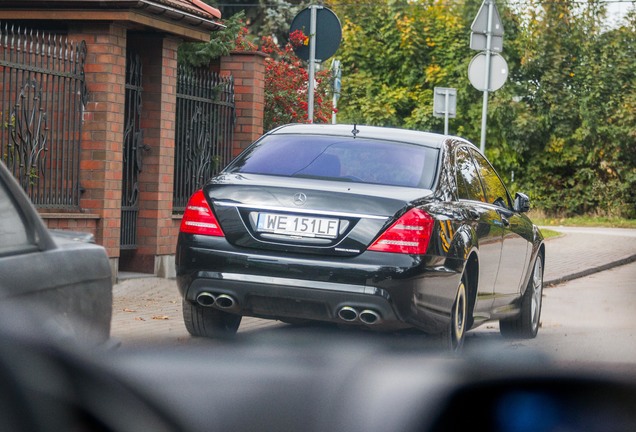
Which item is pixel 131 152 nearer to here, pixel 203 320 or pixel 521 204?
pixel 521 204

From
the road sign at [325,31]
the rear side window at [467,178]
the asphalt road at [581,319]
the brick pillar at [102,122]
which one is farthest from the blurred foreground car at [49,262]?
the road sign at [325,31]

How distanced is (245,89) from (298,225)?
662 cm

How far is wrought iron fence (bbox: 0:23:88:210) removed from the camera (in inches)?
369

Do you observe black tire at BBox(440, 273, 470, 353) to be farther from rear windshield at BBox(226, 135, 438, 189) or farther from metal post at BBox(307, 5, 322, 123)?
metal post at BBox(307, 5, 322, 123)

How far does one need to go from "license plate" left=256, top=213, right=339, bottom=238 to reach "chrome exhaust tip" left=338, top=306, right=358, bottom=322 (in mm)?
399

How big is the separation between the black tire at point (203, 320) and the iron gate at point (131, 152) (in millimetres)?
3989

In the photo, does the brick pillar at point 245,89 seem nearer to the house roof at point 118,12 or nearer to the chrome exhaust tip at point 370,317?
the house roof at point 118,12

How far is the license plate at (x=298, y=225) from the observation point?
629cm

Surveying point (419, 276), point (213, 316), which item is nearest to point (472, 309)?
point (419, 276)

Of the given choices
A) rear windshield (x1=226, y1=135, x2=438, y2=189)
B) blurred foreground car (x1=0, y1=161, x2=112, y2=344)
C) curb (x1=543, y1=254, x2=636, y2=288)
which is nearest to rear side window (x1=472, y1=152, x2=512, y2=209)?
rear windshield (x1=226, y1=135, x2=438, y2=189)

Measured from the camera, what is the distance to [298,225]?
6320 millimetres

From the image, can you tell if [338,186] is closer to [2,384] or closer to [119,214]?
[119,214]

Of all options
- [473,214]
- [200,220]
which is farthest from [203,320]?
[473,214]

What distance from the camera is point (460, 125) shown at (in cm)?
3656
